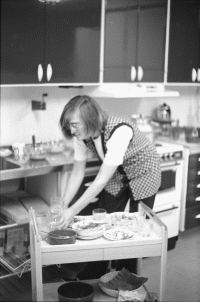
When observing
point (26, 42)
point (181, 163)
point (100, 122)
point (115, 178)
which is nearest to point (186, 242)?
point (181, 163)

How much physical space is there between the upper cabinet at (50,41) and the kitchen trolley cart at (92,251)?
1319 millimetres

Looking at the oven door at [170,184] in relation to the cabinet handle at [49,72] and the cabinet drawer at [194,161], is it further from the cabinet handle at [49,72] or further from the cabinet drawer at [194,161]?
the cabinet handle at [49,72]

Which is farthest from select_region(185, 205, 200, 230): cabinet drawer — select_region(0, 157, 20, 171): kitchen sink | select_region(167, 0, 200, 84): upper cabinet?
select_region(0, 157, 20, 171): kitchen sink

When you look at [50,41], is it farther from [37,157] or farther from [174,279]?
[174,279]

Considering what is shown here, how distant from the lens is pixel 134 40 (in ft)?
12.1

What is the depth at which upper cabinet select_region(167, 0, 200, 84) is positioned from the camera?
3.91m

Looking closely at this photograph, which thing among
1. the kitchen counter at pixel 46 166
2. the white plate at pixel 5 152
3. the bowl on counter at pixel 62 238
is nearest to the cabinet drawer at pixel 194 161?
the kitchen counter at pixel 46 166

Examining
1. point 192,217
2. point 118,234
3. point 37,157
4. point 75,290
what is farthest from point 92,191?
point 192,217

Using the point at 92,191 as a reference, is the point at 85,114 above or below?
above

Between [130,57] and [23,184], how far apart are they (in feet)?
4.33

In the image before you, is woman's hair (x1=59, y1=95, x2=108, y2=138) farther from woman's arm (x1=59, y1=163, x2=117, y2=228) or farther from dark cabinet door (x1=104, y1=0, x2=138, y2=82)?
dark cabinet door (x1=104, y1=0, x2=138, y2=82)

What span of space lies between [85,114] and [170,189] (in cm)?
155

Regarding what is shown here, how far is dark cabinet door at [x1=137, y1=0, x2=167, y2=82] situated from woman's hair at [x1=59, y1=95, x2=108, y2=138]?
137 centimetres

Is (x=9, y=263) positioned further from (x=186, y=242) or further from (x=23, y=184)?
(x=186, y=242)
